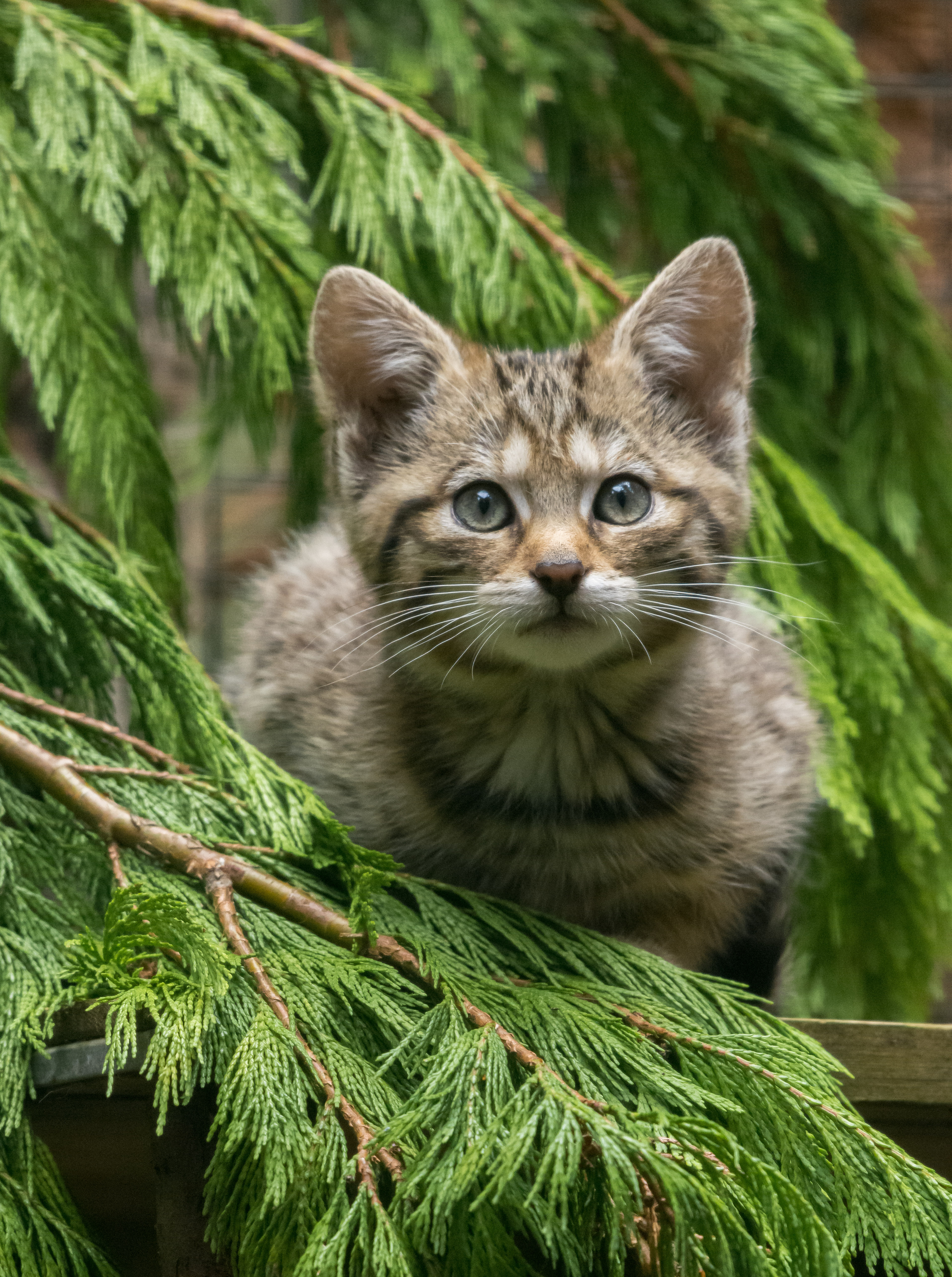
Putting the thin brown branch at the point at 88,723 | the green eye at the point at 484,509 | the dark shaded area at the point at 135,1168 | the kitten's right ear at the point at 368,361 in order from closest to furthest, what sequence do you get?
the dark shaded area at the point at 135,1168 → the thin brown branch at the point at 88,723 → the green eye at the point at 484,509 → the kitten's right ear at the point at 368,361

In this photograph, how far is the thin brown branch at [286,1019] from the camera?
3.73ft

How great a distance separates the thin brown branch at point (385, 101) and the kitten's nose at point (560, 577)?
31.6 inches

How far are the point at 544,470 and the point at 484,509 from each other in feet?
0.33

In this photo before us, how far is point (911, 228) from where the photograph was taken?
489 centimetres

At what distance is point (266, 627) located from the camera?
8.95 feet

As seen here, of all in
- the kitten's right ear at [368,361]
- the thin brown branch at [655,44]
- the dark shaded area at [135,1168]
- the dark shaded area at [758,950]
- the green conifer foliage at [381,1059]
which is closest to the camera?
the green conifer foliage at [381,1059]

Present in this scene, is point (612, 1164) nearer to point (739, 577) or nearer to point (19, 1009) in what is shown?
point (19, 1009)

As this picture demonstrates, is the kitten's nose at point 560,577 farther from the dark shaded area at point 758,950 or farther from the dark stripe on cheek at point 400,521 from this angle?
the dark shaded area at point 758,950

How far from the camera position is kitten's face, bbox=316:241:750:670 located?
5.79 feet

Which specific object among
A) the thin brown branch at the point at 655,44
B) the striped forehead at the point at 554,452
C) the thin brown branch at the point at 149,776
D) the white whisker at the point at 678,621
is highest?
the thin brown branch at the point at 655,44

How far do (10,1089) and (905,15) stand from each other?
5002mm

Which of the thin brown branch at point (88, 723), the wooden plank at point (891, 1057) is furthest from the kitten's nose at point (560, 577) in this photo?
the wooden plank at point (891, 1057)

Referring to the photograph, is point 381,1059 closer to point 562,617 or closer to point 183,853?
point 183,853

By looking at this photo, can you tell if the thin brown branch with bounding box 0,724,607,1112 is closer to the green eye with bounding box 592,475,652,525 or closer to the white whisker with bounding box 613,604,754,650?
the white whisker with bounding box 613,604,754,650
